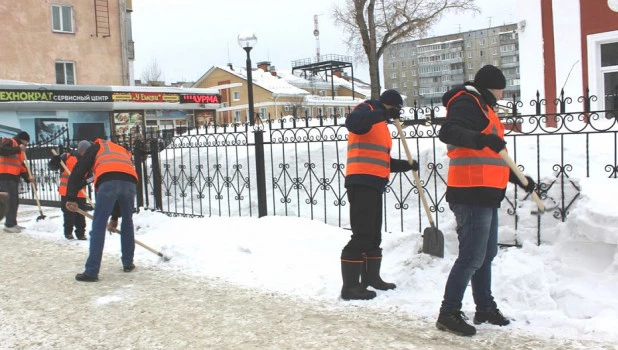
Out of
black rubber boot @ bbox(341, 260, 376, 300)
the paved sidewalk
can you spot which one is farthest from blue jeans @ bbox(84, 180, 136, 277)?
black rubber boot @ bbox(341, 260, 376, 300)

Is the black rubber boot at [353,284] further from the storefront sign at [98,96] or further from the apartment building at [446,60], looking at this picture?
the apartment building at [446,60]

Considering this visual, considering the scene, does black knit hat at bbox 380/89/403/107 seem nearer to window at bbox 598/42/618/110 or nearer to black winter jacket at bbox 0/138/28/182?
black winter jacket at bbox 0/138/28/182

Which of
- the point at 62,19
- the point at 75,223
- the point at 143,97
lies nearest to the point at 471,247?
the point at 75,223

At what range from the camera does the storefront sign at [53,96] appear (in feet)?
69.2

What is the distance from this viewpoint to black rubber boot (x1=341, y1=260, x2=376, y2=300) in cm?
455

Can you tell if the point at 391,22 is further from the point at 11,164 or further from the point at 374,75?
the point at 11,164

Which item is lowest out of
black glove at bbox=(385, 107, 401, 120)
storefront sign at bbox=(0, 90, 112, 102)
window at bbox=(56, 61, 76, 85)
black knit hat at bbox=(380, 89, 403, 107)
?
black glove at bbox=(385, 107, 401, 120)

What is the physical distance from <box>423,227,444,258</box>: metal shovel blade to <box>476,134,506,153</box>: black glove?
65.1 inches

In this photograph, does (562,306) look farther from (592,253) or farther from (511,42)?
(511,42)

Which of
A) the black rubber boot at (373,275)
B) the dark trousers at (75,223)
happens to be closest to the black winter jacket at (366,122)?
the black rubber boot at (373,275)

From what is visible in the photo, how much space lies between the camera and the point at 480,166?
3561mm

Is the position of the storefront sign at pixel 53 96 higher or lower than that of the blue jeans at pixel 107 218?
higher

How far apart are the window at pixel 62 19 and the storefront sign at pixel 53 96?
4.15 m

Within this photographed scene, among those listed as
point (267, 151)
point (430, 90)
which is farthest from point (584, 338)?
point (430, 90)
